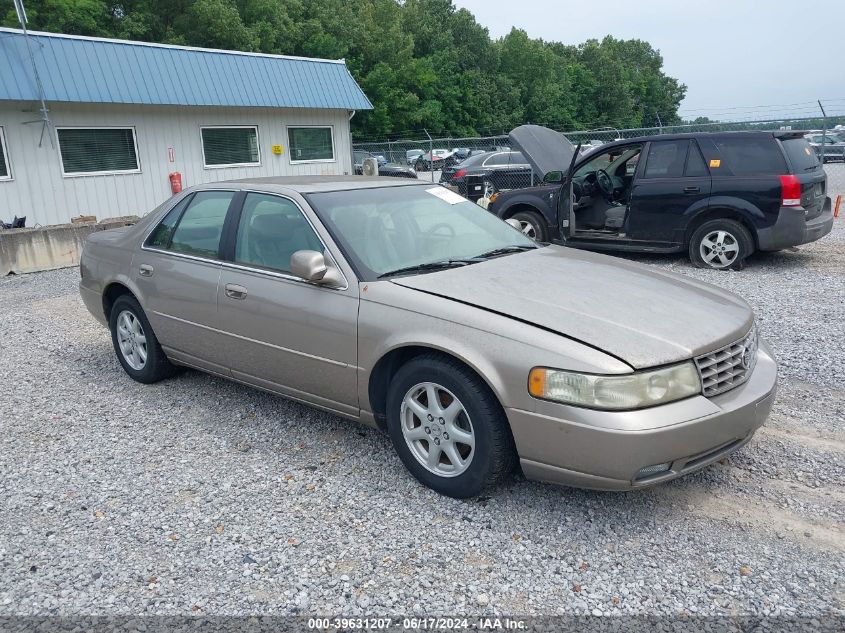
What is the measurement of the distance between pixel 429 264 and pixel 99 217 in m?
12.0

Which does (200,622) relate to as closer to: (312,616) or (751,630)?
(312,616)

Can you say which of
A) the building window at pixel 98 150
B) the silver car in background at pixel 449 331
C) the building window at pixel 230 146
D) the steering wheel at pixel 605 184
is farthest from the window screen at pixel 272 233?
the building window at pixel 230 146

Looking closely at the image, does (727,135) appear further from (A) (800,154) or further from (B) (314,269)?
(B) (314,269)

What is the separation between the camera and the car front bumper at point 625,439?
2.77 metres

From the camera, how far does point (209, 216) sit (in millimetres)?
4641

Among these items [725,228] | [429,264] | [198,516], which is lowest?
[198,516]

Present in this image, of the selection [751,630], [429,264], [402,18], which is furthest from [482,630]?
[402,18]

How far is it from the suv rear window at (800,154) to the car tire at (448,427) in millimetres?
6840

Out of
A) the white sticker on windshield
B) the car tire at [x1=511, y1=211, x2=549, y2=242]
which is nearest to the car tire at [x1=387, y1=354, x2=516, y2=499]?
the white sticker on windshield

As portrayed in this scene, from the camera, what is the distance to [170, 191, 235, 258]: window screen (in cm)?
450

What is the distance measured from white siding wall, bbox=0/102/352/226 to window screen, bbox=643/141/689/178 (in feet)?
33.1

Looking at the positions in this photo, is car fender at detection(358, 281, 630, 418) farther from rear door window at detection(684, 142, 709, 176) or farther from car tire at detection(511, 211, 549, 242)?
car tire at detection(511, 211, 549, 242)

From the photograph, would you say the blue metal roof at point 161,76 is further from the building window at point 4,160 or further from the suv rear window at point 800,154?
the suv rear window at point 800,154

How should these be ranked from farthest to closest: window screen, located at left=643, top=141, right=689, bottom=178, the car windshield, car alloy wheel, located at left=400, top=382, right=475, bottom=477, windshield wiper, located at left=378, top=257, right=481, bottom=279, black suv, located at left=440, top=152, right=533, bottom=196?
black suv, located at left=440, top=152, right=533, bottom=196
window screen, located at left=643, top=141, right=689, bottom=178
the car windshield
windshield wiper, located at left=378, top=257, right=481, bottom=279
car alloy wheel, located at left=400, top=382, right=475, bottom=477
